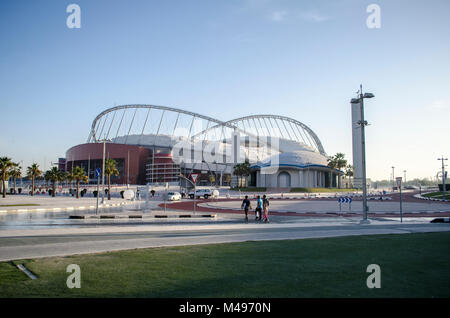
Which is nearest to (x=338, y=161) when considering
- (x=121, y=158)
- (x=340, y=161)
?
(x=340, y=161)

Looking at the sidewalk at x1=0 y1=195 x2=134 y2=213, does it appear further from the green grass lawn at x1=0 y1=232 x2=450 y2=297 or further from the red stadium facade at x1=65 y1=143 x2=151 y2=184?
the red stadium facade at x1=65 y1=143 x2=151 y2=184

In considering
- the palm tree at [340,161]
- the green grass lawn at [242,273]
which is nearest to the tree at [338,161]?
the palm tree at [340,161]

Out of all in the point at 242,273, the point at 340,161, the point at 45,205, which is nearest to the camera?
the point at 242,273

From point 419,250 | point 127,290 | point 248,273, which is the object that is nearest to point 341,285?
point 248,273

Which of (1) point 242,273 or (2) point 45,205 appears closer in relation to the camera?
(1) point 242,273

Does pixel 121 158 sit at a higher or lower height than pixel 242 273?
higher

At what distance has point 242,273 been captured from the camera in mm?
7188

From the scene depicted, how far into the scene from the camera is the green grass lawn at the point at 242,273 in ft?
19.3

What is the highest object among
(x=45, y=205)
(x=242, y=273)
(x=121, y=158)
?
(x=121, y=158)

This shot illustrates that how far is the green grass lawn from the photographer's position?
19.3 ft

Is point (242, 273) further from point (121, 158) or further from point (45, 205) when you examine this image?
point (121, 158)

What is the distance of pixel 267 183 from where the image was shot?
96188 mm

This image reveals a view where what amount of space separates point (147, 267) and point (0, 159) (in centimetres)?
6096
